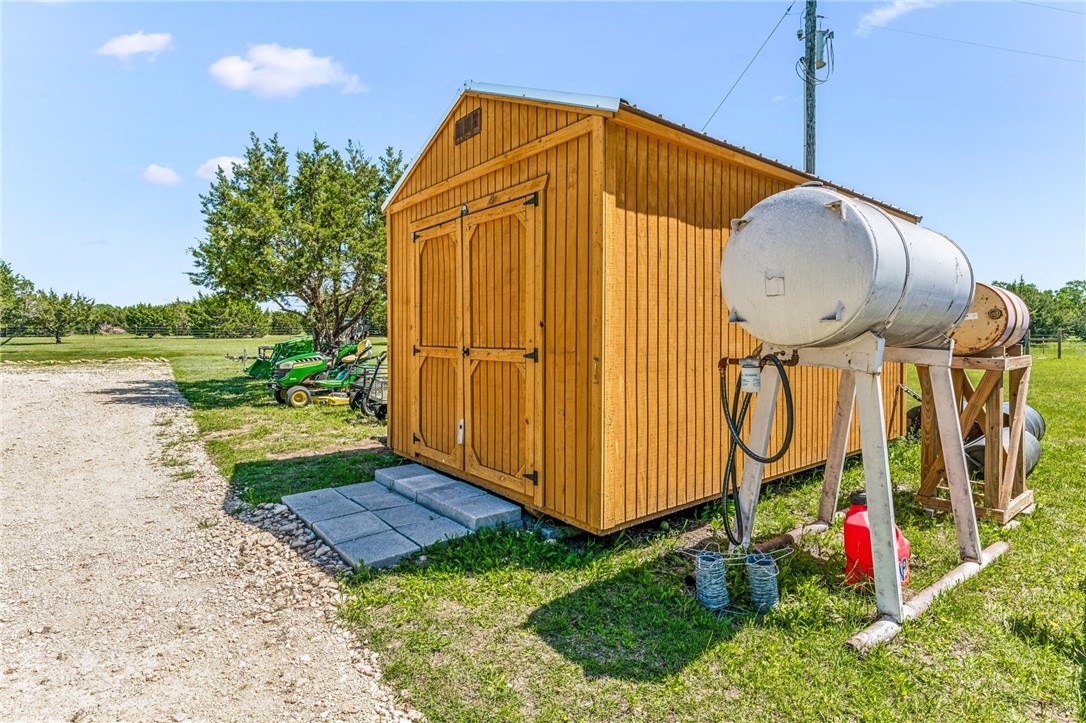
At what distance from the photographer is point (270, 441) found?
773cm

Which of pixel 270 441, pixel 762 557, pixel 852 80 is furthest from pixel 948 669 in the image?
pixel 852 80

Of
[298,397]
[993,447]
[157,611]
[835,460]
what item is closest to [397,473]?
[157,611]

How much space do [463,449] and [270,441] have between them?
418 cm

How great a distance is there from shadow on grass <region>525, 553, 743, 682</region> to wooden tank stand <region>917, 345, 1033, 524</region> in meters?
2.59

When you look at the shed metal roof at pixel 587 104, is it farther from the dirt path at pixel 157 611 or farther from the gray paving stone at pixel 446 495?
the dirt path at pixel 157 611

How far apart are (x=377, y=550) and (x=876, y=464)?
3092 mm

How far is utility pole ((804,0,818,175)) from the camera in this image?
365 inches

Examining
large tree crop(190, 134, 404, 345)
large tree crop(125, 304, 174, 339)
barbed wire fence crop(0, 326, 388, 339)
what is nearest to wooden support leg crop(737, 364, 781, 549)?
large tree crop(190, 134, 404, 345)

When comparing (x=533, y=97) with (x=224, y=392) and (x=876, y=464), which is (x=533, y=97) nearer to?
(x=876, y=464)

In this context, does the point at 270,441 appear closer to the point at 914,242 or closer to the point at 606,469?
the point at 606,469

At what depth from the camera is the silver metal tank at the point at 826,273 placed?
105 inches

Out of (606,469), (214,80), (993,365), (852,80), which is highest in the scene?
(852,80)

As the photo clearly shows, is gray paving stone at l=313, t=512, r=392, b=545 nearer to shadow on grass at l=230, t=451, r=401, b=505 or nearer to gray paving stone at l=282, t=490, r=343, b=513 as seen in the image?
gray paving stone at l=282, t=490, r=343, b=513

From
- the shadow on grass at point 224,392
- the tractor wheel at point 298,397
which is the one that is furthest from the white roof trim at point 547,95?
the shadow on grass at point 224,392
